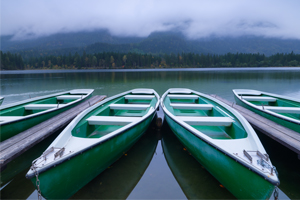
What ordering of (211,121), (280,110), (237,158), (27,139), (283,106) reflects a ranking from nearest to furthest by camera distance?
(237,158) < (27,139) < (211,121) < (280,110) < (283,106)

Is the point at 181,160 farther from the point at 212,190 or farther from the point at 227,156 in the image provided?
the point at 227,156

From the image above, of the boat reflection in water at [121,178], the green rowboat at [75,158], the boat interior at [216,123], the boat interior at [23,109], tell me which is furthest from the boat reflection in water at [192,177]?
the boat interior at [23,109]

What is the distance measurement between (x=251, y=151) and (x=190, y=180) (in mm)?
1806

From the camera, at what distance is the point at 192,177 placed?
4.57 m

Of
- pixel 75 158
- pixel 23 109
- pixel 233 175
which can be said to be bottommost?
pixel 233 175

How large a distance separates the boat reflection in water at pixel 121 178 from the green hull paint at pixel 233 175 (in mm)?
1948

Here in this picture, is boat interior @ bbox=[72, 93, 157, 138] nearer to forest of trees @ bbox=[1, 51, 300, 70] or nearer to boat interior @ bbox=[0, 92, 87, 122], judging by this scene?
boat interior @ bbox=[0, 92, 87, 122]

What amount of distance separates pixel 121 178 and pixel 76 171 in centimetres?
144

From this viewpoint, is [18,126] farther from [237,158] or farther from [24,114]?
[237,158]

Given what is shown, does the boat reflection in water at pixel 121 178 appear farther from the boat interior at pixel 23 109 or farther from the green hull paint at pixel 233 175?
the boat interior at pixel 23 109

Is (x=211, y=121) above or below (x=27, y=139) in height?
above

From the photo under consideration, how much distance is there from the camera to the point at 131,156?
562 cm

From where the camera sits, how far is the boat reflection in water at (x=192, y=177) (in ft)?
13.1

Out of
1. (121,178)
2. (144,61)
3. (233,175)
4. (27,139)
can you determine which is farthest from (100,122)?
(144,61)
